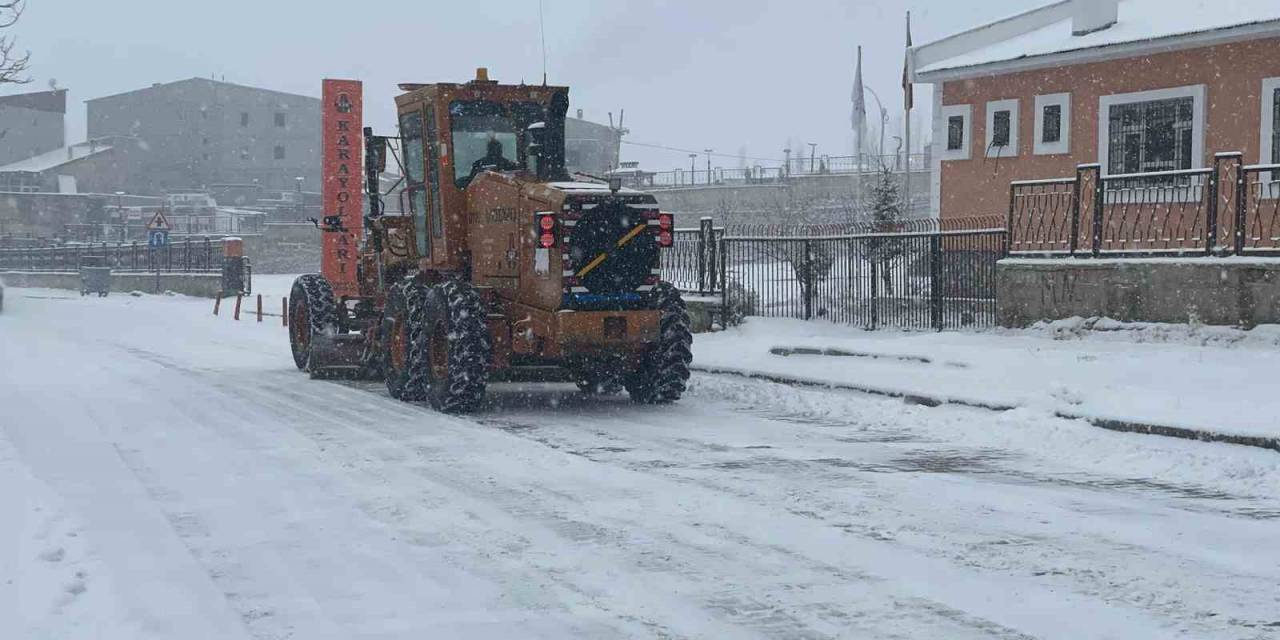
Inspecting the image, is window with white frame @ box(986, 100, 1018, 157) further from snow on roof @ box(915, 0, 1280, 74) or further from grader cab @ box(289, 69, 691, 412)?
grader cab @ box(289, 69, 691, 412)

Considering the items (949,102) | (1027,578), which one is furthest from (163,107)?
(1027,578)

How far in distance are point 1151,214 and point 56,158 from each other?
93197 millimetres

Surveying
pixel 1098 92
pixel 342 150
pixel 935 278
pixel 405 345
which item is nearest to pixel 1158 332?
pixel 935 278

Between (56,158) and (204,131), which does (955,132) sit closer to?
(204,131)

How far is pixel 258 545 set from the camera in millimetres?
7414

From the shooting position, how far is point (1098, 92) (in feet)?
83.3

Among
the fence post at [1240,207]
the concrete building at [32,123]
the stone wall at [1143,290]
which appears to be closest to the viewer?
the stone wall at [1143,290]

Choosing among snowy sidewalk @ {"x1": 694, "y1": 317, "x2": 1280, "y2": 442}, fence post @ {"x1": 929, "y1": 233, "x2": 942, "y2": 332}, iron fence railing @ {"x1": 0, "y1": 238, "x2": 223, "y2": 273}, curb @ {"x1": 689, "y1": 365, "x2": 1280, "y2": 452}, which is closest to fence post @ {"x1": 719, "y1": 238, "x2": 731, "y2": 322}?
snowy sidewalk @ {"x1": 694, "y1": 317, "x2": 1280, "y2": 442}

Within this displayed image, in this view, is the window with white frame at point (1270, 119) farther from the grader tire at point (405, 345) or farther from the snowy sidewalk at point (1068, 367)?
the grader tire at point (405, 345)

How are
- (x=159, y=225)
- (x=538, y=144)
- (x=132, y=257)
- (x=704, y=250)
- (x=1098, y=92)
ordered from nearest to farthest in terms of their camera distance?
(x=538, y=144), (x=704, y=250), (x=1098, y=92), (x=159, y=225), (x=132, y=257)

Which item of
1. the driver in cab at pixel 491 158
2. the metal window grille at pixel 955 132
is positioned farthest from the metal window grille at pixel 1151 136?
the driver in cab at pixel 491 158

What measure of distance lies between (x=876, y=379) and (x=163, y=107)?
297 ft

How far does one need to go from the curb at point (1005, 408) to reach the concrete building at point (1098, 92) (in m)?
11.3

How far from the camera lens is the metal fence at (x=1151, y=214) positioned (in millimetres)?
15750
